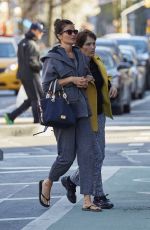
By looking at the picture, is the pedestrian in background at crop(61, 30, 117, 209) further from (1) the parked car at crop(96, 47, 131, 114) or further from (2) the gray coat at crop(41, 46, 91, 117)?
(1) the parked car at crop(96, 47, 131, 114)

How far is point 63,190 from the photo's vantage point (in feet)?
38.6

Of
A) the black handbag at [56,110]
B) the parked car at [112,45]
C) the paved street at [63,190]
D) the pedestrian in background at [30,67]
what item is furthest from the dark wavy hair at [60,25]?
the parked car at [112,45]

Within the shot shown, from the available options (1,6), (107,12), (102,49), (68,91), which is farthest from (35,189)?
(107,12)

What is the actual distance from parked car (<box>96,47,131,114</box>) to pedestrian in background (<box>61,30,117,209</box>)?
13.6 m

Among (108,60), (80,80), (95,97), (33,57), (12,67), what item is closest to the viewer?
(80,80)


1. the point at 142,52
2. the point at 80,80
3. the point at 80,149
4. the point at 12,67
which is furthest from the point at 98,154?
the point at 142,52

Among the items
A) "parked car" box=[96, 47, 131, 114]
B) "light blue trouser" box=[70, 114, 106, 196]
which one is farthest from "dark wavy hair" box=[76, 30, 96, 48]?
"parked car" box=[96, 47, 131, 114]

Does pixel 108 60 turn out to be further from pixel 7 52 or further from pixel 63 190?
pixel 63 190

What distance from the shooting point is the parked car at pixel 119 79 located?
80.9ft

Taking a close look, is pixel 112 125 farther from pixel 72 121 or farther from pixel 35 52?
pixel 72 121

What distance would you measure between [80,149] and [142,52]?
2794 cm

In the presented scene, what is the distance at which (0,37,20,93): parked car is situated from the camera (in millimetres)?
35281

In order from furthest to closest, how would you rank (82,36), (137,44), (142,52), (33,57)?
(137,44), (142,52), (33,57), (82,36)

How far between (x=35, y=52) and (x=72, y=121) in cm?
1067
